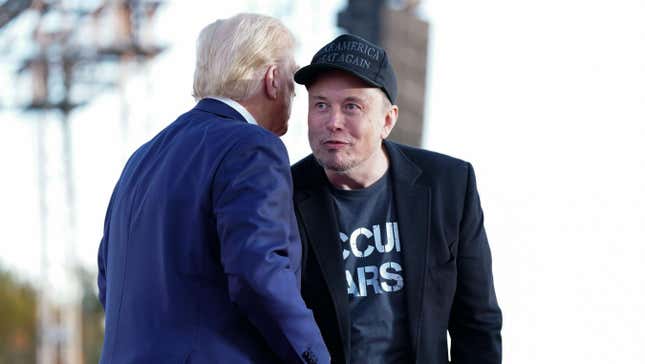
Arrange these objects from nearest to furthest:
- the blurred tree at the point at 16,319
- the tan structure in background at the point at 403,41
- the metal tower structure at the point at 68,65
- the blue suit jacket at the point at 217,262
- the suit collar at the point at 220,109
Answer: the blue suit jacket at the point at 217,262, the suit collar at the point at 220,109, the tan structure in background at the point at 403,41, the metal tower structure at the point at 68,65, the blurred tree at the point at 16,319

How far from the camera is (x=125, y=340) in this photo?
3.88 meters

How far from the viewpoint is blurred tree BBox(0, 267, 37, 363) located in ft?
178

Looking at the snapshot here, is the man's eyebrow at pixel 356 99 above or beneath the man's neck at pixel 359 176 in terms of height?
above

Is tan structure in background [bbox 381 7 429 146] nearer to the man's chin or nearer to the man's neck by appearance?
the man's neck

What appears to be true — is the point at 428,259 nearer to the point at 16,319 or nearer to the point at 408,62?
the point at 408,62

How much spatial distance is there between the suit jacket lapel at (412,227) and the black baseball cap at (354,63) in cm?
22

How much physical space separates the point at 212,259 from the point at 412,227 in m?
0.77

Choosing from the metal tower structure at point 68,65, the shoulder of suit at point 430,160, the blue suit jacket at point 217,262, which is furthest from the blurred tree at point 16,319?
the blue suit jacket at point 217,262

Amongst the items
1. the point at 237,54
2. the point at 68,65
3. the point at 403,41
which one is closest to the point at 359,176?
the point at 237,54

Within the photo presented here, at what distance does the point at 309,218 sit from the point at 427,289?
0.41 m

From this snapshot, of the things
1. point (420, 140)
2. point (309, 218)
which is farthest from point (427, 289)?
point (420, 140)

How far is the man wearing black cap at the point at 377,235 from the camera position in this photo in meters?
4.21

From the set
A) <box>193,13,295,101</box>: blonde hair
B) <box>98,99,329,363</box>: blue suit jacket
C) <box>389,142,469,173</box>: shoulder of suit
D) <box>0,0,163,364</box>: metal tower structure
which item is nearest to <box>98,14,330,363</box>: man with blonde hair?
<box>98,99,329,363</box>: blue suit jacket

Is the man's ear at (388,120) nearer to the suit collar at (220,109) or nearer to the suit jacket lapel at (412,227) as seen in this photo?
the suit jacket lapel at (412,227)
